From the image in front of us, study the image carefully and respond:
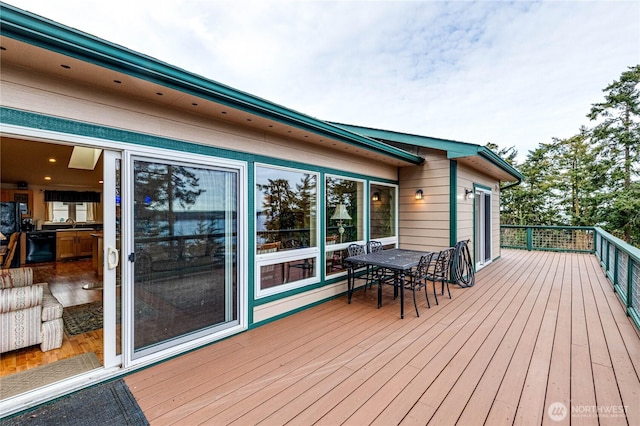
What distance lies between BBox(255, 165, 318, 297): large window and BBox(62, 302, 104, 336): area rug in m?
2.01

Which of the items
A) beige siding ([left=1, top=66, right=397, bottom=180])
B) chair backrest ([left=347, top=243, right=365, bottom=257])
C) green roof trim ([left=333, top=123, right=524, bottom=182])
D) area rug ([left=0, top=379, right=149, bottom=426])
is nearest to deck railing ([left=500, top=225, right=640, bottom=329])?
green roof trim ([left=333, top=123, right=524, bottom=182])

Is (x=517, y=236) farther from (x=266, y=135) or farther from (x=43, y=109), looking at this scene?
(x=43, y=109)

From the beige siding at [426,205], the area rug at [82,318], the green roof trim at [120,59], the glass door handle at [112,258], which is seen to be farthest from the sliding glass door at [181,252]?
the beige siding at [426,205]

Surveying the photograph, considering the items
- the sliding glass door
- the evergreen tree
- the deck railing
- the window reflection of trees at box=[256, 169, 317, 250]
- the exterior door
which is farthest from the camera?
the evergreen tree

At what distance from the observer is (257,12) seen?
7.57 metres

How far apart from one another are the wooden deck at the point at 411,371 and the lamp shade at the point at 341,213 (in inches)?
57.4

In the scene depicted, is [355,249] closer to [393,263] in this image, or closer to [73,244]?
[393,263]

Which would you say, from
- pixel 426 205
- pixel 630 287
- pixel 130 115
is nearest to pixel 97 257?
pixel 130 115

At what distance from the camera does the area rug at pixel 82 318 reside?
326 cm

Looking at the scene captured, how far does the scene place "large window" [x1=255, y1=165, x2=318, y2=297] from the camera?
3.57 meters

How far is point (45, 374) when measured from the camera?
231 centimetres

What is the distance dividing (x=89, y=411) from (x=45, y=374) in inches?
30.6

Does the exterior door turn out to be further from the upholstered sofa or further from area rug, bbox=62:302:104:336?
the upholstered sofa

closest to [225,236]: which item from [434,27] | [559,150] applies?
[434,27]
